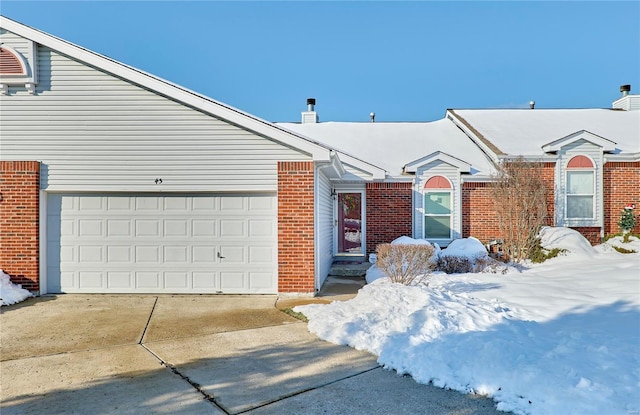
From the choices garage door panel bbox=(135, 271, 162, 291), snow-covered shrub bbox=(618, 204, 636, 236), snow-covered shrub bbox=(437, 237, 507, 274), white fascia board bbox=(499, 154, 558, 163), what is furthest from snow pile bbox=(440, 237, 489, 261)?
garage door panel bbox=(135, 271, 162, 291)

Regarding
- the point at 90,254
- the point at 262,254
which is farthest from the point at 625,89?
the point at 90,254

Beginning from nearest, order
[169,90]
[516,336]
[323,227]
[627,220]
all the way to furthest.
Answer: [516,336]
[169,90]
[323,227]
[627,220]

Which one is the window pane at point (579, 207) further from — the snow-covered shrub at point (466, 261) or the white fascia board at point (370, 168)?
the white fascia board at point (370, 168)

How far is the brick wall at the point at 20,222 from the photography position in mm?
8172

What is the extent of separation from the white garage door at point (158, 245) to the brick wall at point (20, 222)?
0.30 meters

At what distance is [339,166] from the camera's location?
31.4ft

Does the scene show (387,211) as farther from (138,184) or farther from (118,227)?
(118,227)

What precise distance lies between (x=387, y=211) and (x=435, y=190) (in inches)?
69.0

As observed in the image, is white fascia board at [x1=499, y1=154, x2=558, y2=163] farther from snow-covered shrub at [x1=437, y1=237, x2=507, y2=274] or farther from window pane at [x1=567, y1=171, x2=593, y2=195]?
snow-covered shrub at [x1=437, y1=237, x2=507, y2=274]

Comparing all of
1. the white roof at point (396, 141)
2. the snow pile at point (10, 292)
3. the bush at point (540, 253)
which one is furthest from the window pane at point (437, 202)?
the snow pile at point (10, 292)

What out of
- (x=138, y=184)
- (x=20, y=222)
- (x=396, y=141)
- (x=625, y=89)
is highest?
(x=625, y=89)

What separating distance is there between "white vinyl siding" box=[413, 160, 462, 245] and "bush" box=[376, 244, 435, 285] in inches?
188

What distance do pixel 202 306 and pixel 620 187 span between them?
1375 cm

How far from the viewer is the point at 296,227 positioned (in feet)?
26.8
